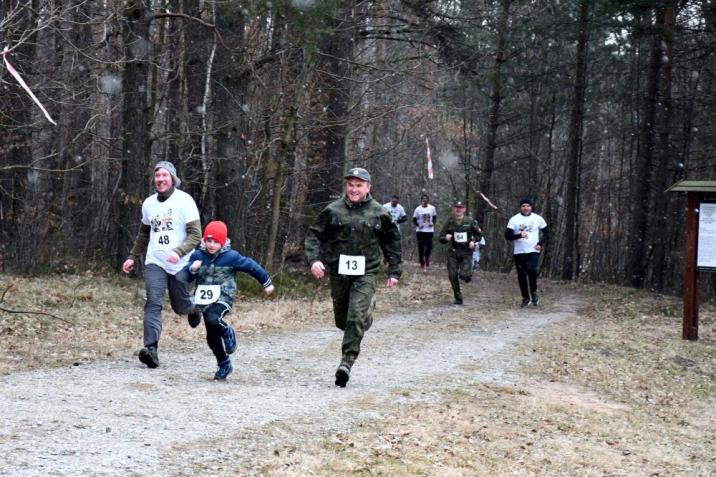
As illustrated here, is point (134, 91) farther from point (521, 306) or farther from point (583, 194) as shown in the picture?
point (583, 194)

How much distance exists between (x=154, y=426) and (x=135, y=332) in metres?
6.28

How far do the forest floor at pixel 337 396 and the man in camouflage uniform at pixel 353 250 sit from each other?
2.03ft

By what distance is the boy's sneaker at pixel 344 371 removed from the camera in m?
9.55

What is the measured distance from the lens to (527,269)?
65.3ft

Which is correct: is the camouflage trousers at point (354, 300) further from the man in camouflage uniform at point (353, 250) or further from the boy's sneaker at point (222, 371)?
the boy's sneaker at point (222, 371)

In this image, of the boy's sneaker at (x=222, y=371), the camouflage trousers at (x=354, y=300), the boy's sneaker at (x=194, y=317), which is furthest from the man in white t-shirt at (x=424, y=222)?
the boy's sneaker at (x=222, y=371)

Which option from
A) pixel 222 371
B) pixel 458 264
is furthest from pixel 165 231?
pixel 458 264

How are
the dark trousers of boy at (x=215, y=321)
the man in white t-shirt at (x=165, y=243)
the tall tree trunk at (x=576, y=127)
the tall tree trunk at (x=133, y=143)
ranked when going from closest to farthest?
the dark trousers of boy at (x=215, y=321) → the man in white t-shirt at (x=165, y=243) → the tall tree trunk at (x=133, y=143) → the tall tree trunk at (x=576, y=127)

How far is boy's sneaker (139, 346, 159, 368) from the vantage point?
33.3ft

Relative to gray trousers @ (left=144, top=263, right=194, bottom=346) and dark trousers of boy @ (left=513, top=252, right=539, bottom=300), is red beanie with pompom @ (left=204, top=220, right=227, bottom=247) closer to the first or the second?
gray trousers @ (left=144, top=263, right=194, bottom=346)

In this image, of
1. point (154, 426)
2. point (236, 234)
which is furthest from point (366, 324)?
point (236, 234)

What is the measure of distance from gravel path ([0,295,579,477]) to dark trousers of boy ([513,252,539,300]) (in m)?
5.37

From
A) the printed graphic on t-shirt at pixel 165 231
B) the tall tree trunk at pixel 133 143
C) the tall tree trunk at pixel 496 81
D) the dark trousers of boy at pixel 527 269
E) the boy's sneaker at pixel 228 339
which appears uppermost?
the tall tree trunk at pixel 496 81

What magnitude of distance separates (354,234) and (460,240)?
33.7ft
